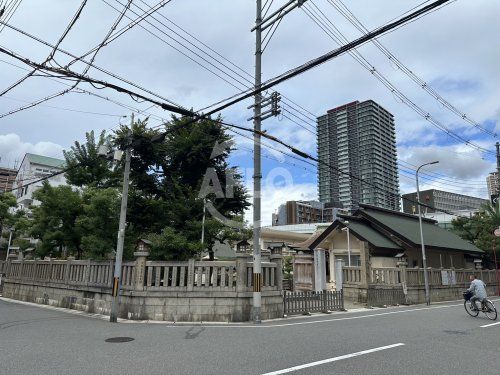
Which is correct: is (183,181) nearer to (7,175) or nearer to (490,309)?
(490,309)

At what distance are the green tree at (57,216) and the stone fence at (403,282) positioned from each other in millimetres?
16981

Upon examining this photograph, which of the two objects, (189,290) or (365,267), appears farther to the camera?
(365,267)

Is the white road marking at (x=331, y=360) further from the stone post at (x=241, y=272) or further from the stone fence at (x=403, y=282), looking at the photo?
the stone fence at (x=403, y=282)

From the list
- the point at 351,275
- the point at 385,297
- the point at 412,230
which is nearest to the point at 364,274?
the point at 351,275

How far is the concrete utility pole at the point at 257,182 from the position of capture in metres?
13.7

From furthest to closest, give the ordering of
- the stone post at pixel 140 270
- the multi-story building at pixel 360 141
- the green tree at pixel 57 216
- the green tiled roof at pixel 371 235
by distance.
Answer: the green tiled roof at pixel 371 235 → the green tree at pixel 57 216 → the multi-story building at pixel 360 141 → the stone post at pixel 140 270

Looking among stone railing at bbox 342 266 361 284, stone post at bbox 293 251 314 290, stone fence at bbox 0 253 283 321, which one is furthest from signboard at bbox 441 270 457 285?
stone fence at bbox 0 253 283 321

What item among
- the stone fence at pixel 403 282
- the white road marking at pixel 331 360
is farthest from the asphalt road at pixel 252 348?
the stone fence at pixel 403 282

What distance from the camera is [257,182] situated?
14.9 metres

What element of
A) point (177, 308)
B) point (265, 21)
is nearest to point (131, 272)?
point (177, 308)

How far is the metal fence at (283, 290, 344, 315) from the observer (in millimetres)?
15641

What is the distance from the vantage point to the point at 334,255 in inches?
1104

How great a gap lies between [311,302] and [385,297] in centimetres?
709

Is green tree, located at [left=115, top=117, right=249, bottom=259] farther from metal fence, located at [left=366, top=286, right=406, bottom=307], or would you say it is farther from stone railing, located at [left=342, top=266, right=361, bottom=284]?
metal fence, located at [left=366, top=286, right=406, bottom=307]
